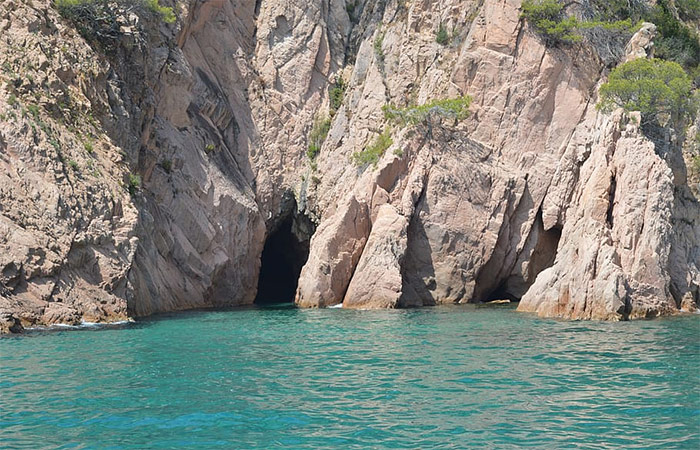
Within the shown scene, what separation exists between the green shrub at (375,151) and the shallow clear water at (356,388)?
57.4 feet

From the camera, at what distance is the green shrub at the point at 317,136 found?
47531mm

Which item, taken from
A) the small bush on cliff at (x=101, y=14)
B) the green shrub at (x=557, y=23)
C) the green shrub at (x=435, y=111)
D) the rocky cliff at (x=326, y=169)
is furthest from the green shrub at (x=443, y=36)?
the small bush on cliff at (x=101, y=14)

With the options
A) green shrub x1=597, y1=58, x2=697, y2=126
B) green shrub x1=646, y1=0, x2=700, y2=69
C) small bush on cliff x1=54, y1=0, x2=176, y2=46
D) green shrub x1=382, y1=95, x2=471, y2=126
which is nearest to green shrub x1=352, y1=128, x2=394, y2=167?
green shrub x1=382, y1=95, x2=471, y2=126

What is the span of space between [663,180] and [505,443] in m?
22.3

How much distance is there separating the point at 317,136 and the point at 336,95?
10.5ft

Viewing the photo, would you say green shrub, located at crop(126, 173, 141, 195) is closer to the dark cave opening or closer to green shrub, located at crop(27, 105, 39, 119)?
green shrub, located at crop(27, 105, 39, 119)

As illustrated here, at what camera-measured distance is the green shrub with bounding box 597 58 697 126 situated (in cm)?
3534

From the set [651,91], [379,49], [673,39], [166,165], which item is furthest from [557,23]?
[166,165]

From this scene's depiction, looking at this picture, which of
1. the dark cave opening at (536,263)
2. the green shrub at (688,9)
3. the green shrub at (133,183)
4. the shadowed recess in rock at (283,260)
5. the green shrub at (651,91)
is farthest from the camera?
the shadowed recess in rock at (283,260)

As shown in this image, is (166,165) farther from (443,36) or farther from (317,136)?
(443,36)

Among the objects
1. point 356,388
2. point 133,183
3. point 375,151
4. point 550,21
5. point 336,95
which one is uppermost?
point 550,21

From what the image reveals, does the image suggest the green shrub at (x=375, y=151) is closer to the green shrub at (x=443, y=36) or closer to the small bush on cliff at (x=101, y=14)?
the green shrub at (x=443, y=36)

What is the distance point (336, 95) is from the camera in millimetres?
49062

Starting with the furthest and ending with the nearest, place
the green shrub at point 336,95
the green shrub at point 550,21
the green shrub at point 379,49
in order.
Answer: the green shrub at point 336,95
the green shrub at point 379,49
the green shrub at point 550,21
